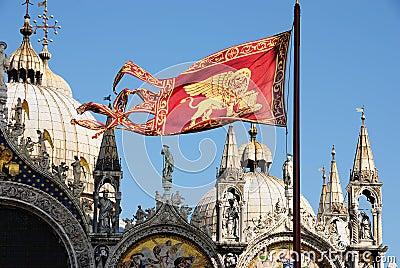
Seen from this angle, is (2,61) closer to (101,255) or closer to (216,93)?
(101,255)

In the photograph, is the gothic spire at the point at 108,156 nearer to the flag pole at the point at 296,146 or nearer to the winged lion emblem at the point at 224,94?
the winged lion emblem at the point at 224,94

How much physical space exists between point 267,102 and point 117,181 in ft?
30.6

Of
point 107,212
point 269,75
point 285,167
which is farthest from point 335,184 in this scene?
point 269,75

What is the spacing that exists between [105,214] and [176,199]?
2288 mm

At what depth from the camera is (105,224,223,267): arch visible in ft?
142

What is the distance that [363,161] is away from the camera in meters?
45.0

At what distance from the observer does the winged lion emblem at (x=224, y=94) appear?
3747 cm

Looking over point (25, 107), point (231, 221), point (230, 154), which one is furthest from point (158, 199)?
point (25, 107)

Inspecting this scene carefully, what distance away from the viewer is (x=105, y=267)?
141 feet

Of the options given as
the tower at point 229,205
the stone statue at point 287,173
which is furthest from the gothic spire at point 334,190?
the tower at point 229,205

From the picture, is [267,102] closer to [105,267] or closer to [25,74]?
[105,267]

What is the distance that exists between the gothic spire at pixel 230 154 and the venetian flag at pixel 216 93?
5486 millimetres

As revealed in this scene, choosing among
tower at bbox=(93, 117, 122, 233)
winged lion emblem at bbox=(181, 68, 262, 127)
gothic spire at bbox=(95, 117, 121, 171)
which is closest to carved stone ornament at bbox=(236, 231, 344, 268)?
tower at bbox=(93, 117, 122, 233)

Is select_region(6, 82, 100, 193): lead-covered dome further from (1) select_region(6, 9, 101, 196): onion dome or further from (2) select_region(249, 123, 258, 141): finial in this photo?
(2) select_region(249, 123, 258, 141): finial
